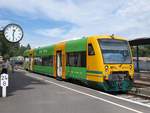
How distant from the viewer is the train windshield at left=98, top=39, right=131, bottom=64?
742 inches

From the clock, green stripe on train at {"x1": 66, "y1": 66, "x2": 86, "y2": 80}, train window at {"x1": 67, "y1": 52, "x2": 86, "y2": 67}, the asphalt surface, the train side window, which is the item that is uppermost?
the clock

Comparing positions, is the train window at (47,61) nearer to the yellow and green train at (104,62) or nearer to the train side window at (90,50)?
the yellow and green train at (104,62)

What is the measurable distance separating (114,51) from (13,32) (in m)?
5.63

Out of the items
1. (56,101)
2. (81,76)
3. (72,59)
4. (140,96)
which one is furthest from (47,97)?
(72,59)

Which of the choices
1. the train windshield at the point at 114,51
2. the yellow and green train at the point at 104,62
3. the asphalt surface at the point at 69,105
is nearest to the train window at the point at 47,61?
the yellow and green train at the point at 104,62

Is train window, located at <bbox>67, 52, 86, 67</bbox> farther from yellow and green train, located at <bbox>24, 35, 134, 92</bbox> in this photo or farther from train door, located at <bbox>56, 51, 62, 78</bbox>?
train door, located at <bbox>56, 51, 62, 78</bbox>

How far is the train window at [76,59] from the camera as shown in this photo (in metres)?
21.4

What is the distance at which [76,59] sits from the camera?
23.0 m

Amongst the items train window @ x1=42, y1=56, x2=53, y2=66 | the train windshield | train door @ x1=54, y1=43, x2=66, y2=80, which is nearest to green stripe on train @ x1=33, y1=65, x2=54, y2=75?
train window @ x1=42, y1=56, x2=53, y2=66

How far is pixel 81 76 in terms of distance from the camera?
70.9ft

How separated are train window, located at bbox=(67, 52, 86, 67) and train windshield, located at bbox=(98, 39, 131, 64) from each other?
2.22 m

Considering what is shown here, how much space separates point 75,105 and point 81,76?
8.34 meters

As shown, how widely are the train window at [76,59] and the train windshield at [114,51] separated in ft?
7.27

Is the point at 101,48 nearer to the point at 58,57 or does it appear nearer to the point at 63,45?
the point at 63,45
